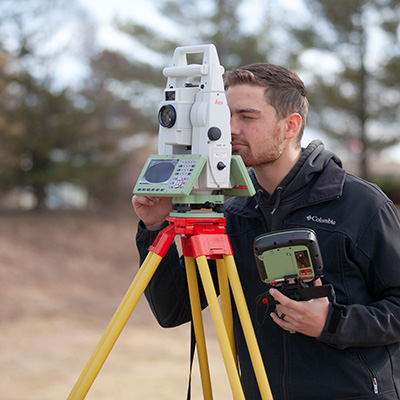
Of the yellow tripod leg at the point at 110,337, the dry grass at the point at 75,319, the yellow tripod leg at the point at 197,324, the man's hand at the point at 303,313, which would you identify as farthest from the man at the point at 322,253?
the dry grass at the point at 75,319

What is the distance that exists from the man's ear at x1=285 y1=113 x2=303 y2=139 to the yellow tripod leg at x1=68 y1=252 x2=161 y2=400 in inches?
29.0

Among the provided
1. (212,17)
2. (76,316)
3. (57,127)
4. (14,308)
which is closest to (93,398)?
(76,316)

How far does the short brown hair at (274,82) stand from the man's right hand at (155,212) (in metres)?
0.54

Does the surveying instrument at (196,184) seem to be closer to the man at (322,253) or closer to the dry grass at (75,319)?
the man at (322,253)

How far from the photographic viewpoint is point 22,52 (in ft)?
49.3

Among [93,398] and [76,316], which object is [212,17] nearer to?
[76,316]

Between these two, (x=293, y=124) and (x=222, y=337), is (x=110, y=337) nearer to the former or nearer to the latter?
(x=222, y=337)

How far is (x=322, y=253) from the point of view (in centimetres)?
214

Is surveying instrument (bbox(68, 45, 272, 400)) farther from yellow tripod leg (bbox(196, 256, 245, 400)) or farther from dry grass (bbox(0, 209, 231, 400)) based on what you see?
dry grass (bbox(0, 209, 231, 400))

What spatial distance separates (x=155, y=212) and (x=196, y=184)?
32cm

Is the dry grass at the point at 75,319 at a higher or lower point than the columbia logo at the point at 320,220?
lower

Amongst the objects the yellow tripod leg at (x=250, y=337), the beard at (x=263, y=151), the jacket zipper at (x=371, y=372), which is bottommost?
the jacket zipper at (x=371, y=372)

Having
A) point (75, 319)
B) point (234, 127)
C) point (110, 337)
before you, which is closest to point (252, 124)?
point (234, 127)

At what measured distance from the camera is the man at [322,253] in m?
2.00
